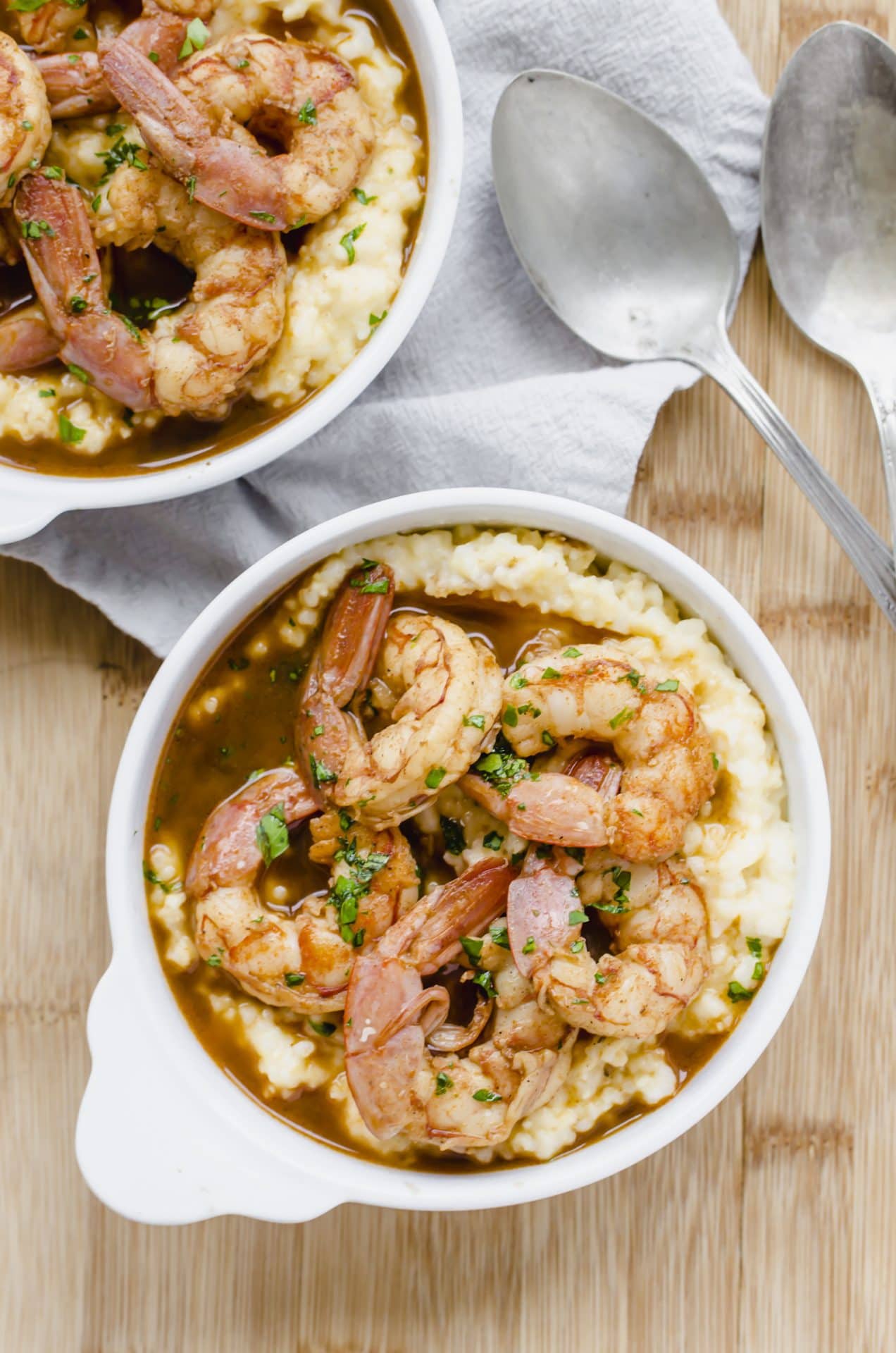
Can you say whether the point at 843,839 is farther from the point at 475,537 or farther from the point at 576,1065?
the point at 475,537

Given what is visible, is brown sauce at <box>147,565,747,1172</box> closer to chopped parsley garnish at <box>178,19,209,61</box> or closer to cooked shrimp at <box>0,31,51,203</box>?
cooked shrimp at <box>0,31,51,203</box>

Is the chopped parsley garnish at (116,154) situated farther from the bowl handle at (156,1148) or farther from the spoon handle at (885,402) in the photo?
the spoon handle at (885,402)

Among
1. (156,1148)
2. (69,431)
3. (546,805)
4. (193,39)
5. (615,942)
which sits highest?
(193,39)

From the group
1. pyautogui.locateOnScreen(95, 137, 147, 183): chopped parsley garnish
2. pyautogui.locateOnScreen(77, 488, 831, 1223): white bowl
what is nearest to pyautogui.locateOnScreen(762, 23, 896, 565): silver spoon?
pyautogui.locateOnScreen(77, 488, 831, 1223): white bowl

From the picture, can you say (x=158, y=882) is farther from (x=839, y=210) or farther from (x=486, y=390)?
(x=839, y=210)

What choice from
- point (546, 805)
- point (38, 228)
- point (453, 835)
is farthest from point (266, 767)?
point (38, 228)

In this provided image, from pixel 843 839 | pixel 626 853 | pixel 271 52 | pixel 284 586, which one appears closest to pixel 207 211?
pixel 271 52

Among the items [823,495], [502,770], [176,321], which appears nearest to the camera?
[502,770]
